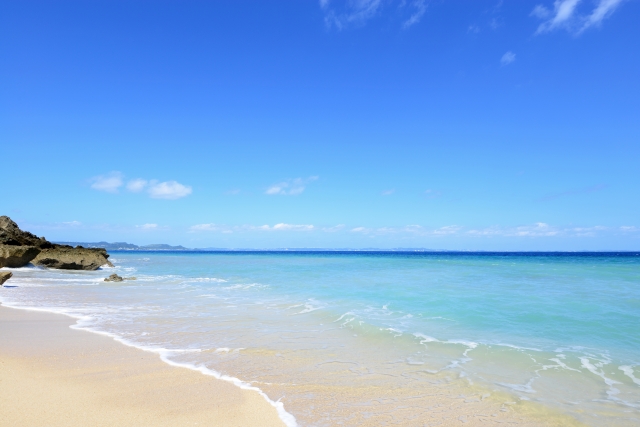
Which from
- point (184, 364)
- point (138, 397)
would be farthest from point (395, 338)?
point (138, 397)

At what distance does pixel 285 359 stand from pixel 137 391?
7.86ft

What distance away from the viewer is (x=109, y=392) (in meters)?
4.76

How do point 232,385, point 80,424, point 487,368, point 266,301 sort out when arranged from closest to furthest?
1. point 80,424
2. point 232,385
3. point 487,368
4. point 266,301

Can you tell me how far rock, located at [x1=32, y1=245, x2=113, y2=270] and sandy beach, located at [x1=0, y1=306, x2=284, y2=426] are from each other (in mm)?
24849

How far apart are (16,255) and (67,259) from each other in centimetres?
354

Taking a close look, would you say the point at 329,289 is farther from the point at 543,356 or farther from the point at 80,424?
the point at 80,424

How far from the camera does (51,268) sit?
28.4 m

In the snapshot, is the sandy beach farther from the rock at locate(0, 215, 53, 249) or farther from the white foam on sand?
the rock at locate(0, 215, 53, 249)

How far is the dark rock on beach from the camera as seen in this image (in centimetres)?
2507

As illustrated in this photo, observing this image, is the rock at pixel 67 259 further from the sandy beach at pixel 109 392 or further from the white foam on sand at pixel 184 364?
the sandy beach at pixel 109 392

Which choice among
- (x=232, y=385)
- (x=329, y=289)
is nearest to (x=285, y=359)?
(x=232, y=385)

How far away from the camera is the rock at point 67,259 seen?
27969mm

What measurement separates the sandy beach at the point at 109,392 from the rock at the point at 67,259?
2485 cm

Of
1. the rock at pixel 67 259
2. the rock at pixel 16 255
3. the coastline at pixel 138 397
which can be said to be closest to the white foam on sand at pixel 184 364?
Answer: the coastline at pixel 138 397
